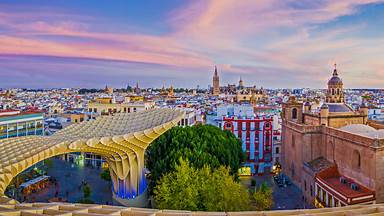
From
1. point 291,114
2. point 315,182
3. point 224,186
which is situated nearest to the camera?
point 224,186

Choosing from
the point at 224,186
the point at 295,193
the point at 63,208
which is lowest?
the point at 295,193

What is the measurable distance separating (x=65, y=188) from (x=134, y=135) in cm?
1592

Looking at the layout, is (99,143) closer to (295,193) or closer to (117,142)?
(117,142)

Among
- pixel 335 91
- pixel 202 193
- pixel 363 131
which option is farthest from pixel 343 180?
pixel 335 91

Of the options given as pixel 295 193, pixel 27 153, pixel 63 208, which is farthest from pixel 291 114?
pixel 63 208

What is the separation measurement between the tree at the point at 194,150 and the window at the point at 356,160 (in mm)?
9852

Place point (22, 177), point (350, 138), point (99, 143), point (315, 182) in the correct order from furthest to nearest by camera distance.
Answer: point (22, 177), point (315, 182), point (350, 138), point (99, 143)

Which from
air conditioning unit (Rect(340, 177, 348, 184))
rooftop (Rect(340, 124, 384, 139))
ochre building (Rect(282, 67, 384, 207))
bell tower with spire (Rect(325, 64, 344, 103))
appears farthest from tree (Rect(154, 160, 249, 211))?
bell tower with spire (Rect(325, 64, 344, 103))

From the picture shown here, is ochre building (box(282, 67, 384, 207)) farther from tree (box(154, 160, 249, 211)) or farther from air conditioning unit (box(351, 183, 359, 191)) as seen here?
tree (box(154, 160, 249, 211))

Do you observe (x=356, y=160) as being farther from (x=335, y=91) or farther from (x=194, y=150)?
(x=335, y=91)

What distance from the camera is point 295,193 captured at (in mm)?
36000

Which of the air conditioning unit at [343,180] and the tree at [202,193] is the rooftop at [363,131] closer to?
the air conditioning unit at [343,180]

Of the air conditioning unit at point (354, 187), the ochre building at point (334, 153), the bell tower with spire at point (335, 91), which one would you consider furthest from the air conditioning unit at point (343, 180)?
the bell tower with spire at point (335, 91)

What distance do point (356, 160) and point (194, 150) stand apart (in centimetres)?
1356
